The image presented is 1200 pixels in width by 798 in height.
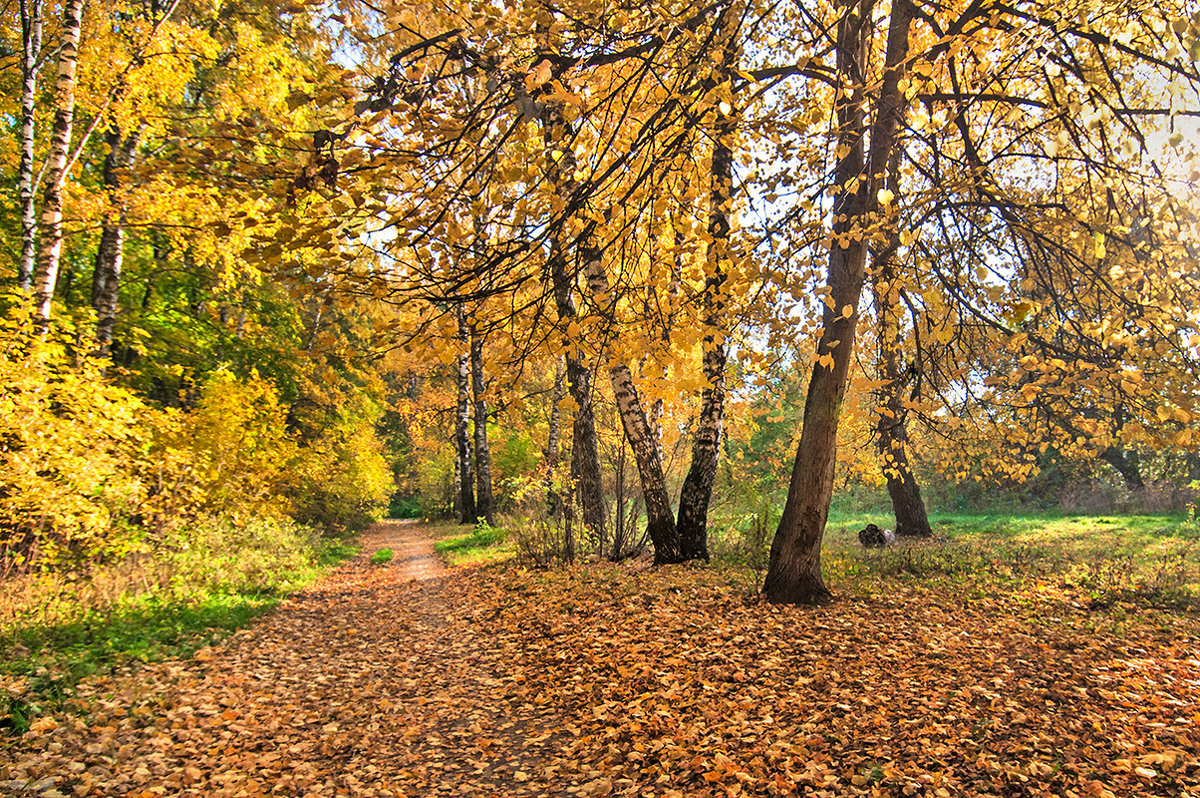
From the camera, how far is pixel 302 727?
4.45 meters

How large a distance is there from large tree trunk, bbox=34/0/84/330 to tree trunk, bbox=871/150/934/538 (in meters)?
9.92

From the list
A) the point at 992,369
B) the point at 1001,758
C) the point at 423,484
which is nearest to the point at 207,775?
the point at 1001,758

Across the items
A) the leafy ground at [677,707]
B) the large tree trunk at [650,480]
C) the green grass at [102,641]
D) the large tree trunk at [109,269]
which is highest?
the large tree trunk at [109,269]

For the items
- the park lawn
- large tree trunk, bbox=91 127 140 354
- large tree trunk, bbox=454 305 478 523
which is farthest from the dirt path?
large tree trunk, bbox=91 127 140 354

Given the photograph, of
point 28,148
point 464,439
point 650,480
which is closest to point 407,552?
point 464,439

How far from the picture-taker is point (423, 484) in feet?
93.8

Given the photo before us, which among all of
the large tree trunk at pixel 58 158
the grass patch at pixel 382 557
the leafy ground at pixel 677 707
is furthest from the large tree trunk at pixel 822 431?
the grass patch at pixel 382 557

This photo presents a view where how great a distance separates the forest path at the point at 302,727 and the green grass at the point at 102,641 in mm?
202

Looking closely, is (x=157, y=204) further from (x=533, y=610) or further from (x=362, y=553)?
(x=362, y=553)

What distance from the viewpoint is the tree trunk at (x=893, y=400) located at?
5.24 metres

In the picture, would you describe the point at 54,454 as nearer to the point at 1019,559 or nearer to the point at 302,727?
the point at 302,727

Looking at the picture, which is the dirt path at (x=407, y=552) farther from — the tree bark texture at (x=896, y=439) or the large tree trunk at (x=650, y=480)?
the tree bark texture at (x=896, y=439)

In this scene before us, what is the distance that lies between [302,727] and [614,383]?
5.70 m

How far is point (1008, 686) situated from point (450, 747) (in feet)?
13.4
